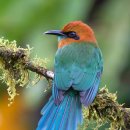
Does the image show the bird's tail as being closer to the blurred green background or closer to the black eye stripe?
the black eye stripe

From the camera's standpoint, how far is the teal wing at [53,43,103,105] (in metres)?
5.88

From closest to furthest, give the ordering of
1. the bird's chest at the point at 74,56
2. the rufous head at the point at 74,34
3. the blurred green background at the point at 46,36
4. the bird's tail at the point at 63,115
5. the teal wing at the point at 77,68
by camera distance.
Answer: the bird's tail at the point at 63,115
the teal wing at the point at 77,68
the bird's chest at the point at 74,56
the rufous head at the point at 74,34
the blurred green background at the point at 46,36

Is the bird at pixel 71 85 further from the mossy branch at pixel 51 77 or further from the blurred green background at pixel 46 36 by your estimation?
the blurred green background at pixel 46 36

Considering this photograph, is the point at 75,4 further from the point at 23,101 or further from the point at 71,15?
the point at 23,101

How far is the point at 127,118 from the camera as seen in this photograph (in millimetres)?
5762

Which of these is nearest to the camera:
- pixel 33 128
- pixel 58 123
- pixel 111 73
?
pixel 58 123

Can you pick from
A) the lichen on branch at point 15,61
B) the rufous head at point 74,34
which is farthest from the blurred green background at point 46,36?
the lichen on branch at point 15,61

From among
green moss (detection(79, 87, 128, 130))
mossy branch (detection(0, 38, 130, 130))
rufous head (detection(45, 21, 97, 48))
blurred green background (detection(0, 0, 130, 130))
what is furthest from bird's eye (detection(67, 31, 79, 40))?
blurred green background (detection(0, 0, 130, 130))

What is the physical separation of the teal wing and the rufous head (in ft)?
0.26

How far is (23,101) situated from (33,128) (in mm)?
450

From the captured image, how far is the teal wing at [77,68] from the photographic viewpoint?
5.88 metres

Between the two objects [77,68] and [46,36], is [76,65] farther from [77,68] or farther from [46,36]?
[46,36]

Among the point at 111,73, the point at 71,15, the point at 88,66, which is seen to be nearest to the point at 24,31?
the point at 71,15

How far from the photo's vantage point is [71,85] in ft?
19.3
